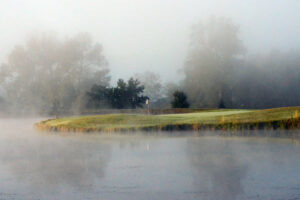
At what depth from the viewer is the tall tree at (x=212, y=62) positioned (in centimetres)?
4684

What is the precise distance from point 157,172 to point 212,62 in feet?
136

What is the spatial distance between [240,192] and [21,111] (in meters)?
47.2

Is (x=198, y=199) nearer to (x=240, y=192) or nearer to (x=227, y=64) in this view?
(x=240, y=192)

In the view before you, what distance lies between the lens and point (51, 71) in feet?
171

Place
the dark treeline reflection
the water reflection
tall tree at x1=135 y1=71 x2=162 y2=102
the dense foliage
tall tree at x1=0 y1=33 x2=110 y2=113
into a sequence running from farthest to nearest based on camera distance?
tall tree at x1=135 y1=71 x2=162 y2=102 < tall tree at x1=0 y1=33 x2=110 y2=113 < the dense foliage < the dark treeline reflection < the water reflection

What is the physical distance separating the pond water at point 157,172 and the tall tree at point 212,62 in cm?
3624

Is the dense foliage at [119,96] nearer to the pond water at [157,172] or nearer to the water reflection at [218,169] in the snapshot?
the pond water at [157,172]

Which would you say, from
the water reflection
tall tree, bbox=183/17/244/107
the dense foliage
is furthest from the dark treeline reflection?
tall tree, bbox=183/17/244/107

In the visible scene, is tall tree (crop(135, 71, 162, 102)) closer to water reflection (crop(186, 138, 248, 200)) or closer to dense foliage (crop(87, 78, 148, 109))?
dense foliage (crop(87, 78, 148, 109))

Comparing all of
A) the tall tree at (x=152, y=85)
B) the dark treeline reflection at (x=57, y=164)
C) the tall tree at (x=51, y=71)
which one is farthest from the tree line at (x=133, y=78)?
the dark treeline reflection at (x=57, y=164)

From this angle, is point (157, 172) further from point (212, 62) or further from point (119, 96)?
point (212, 62)

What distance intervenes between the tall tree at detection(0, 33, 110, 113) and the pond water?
130 feet

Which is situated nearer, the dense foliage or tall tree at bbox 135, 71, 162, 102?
the dense foliage

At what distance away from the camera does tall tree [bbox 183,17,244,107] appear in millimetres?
46844
